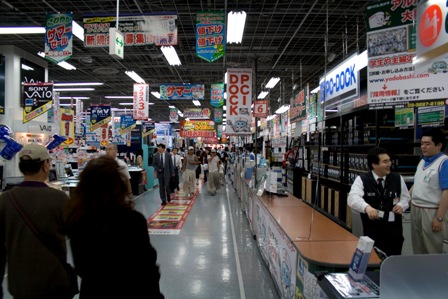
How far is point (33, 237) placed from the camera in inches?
68.9

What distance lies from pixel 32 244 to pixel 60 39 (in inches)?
243

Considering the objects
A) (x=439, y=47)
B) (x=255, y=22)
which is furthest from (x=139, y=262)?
(x=255, y=22)

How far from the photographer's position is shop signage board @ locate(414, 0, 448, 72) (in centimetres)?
187

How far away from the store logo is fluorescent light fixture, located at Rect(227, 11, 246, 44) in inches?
199

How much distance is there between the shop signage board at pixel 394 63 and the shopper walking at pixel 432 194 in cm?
74

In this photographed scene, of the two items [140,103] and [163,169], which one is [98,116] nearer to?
[140,103]

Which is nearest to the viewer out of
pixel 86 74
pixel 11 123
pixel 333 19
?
pixel 333 19

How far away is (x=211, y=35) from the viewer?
274 inches

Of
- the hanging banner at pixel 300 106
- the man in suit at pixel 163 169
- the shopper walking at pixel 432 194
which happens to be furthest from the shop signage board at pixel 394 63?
the hanging banner at pixel 300 106

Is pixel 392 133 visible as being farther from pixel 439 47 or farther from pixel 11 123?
pixel 11 123

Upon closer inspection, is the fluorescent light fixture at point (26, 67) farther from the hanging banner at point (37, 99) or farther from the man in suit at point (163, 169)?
the man in suit at point (163, 169)

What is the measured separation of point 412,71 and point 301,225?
2186mm

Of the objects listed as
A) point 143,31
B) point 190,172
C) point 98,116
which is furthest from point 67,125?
point 143,31

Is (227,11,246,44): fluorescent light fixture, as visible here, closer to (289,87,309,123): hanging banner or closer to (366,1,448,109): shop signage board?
(366,1,448,109): shop signage board
